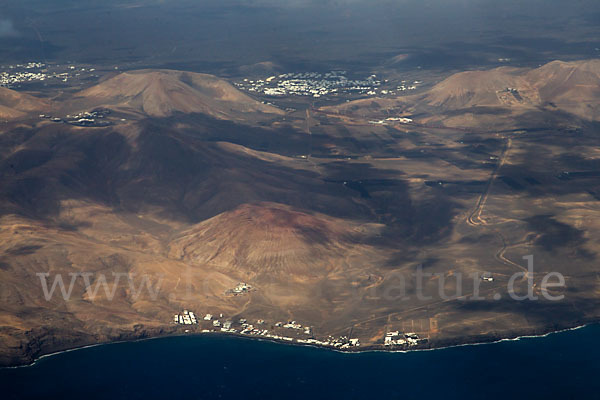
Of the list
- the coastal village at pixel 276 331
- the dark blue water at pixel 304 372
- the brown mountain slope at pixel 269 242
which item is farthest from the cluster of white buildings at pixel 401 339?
the brown mountain slope at pixel 269 242

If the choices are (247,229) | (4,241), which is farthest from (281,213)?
(4,241)

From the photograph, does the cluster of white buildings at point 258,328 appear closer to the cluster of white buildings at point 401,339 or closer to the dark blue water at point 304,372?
the dark blue water at point 304,372

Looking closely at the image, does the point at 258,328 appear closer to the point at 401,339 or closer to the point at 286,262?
the point at 286,262

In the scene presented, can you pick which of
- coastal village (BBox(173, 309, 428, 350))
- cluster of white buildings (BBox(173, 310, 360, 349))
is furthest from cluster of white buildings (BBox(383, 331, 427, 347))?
cluster of white buildings (BBox(173, 310, 360, 349))

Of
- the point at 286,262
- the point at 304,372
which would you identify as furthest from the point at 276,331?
the point at 286,262

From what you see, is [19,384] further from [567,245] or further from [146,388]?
[567,245]
